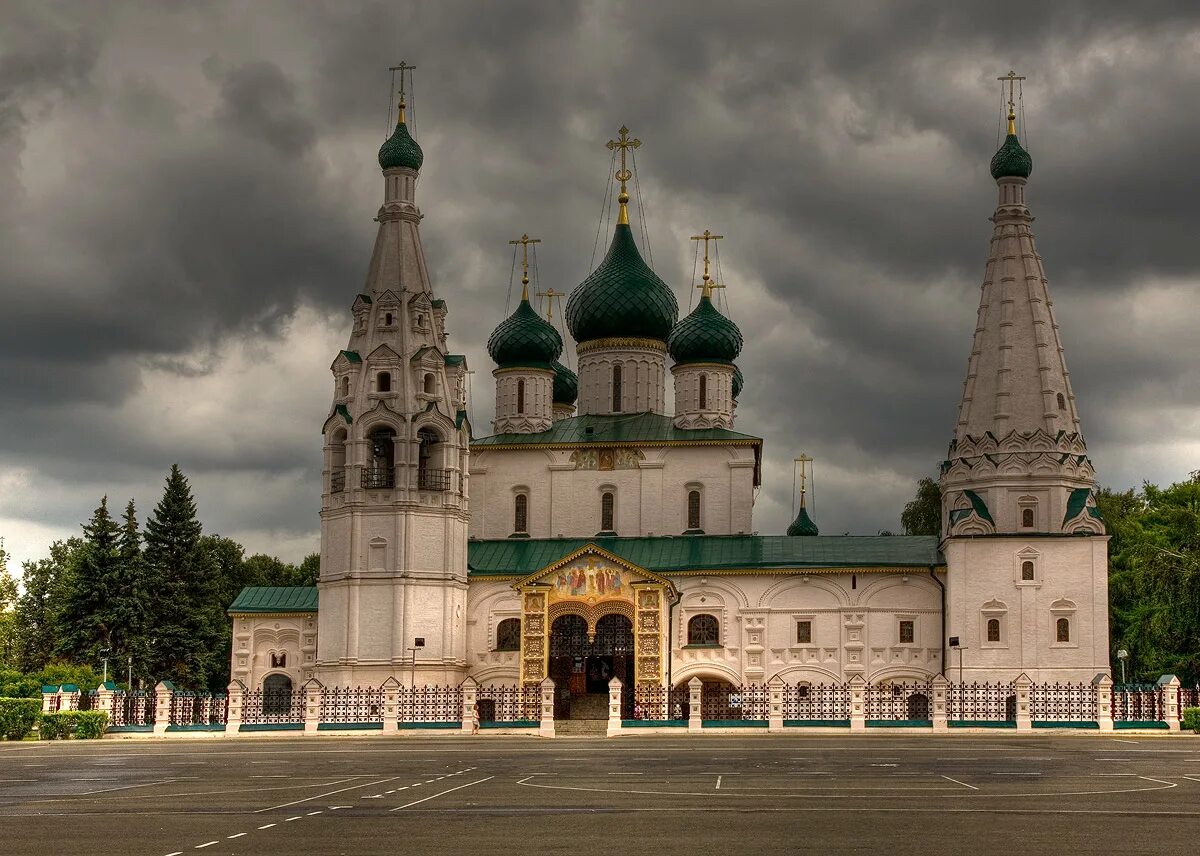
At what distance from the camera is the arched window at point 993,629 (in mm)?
44844

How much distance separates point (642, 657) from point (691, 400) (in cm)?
1014

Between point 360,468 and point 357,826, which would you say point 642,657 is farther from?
point 357,826

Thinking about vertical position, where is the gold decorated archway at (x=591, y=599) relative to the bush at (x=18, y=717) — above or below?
above

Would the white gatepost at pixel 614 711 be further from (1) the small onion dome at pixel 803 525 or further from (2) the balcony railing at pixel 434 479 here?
(1) the small onion dome at pixel 803 525

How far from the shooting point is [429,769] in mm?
25047

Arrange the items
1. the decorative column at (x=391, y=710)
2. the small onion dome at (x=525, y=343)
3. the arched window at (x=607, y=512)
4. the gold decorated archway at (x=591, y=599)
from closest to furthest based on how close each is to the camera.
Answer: the decorative column at (x=391, y=710) → the gold decorated archway at (x=591, y=599) → the arched window at (x=607, y=512) → the small onion dome at (x=525, y=343)

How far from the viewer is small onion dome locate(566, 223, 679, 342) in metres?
53.7

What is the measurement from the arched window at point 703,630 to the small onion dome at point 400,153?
16528 mm

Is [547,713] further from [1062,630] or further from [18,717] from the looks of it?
[1062,630]

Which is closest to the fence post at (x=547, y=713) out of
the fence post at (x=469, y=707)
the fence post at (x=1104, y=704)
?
the fence post at (x=469, y=707)

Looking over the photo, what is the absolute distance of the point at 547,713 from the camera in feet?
129

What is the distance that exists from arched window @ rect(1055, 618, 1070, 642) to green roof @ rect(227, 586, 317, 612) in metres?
22.5

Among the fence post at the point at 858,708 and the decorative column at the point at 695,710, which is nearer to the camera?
the fence post at the point at 858,708

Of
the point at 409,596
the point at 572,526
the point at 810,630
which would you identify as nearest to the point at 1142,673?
the point at 810,630
